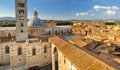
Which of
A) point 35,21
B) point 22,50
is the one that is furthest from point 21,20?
point 35,21

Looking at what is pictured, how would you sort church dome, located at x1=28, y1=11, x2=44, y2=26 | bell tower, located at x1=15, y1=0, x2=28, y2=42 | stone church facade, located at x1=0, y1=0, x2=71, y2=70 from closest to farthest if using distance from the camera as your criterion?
stone church facade, located at x1=0, y1=0, x2=71, y2=70, bell tower, located at x1=15, y1=0, x2=28, y2=42, church dome, located at x1=28, y1=11, x2=44, y2=26

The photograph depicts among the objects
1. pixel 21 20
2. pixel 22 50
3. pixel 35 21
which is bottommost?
pixel 22 50

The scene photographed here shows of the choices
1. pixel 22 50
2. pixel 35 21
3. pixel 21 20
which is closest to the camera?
pixel 22 50

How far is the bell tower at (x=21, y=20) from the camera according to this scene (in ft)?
80.1

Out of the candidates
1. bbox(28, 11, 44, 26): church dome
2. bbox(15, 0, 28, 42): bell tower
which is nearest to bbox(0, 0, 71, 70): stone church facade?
bbox(15, 0, 28, 42): bell tower

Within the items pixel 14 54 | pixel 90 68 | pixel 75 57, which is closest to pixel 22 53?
pixel 14 54

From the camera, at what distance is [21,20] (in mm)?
24812

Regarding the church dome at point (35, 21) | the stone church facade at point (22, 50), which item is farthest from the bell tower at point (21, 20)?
the church dome at point (35, 21)

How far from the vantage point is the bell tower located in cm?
2441

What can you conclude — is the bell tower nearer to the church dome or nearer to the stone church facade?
the stone church facade

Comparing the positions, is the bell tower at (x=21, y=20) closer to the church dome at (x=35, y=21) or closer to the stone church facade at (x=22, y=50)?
the stone church facade at (x=22, y=50)

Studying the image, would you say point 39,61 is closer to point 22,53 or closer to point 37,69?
point 37,69

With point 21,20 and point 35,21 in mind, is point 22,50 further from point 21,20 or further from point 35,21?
point 35,21

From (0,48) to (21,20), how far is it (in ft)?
17.8
